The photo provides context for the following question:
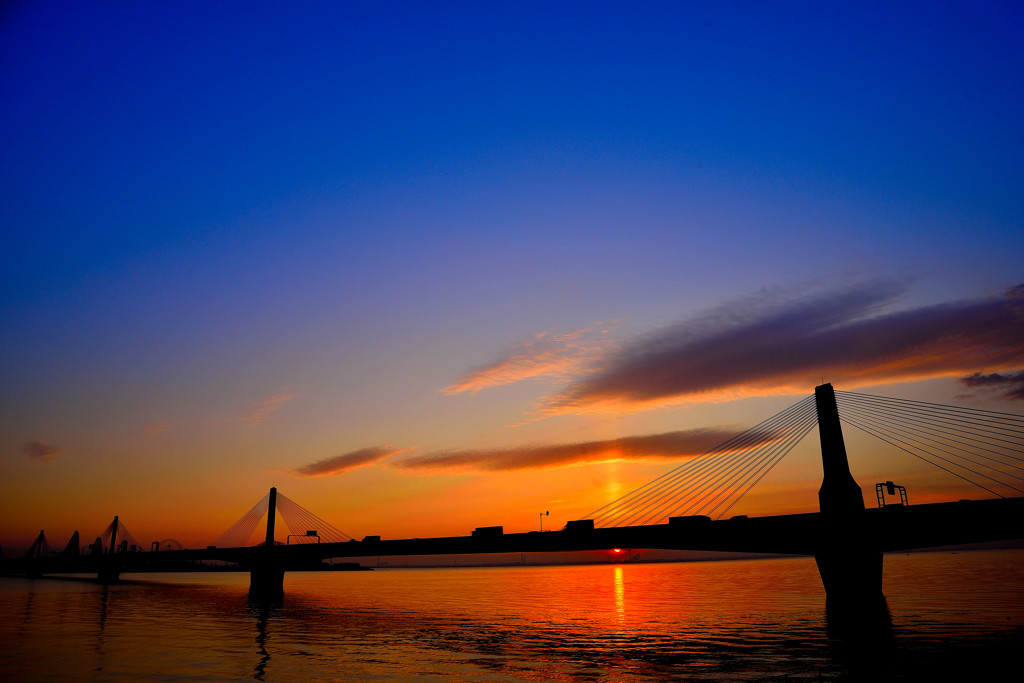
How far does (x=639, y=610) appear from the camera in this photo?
6219 cm

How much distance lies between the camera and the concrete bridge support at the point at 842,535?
4631cm

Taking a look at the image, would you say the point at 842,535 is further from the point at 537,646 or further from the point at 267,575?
the point at 267,575

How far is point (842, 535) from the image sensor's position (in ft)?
152

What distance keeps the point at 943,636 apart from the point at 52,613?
8264 centimetres

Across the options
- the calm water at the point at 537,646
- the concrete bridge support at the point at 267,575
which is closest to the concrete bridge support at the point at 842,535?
the calm water at the point at 537,646

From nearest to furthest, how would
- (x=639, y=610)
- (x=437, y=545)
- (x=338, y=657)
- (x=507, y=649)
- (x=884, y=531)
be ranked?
(x=338, y=657) < (x=507, y=649) < (x=884, y=531) < (x=639, y=610) < (x=437, y=545)

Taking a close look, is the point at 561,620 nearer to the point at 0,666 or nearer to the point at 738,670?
the point at 738,670

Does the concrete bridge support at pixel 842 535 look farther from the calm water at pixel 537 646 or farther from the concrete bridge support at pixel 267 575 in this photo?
the concrete bridge support at pixel 267 575

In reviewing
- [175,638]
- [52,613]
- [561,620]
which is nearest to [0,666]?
[175,638]

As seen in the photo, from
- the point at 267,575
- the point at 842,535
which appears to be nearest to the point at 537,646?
the point at 842,535

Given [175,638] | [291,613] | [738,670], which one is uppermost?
[738,670]

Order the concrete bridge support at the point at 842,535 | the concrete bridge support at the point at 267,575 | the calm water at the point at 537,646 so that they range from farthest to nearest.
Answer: the concrete bridge support at the point at 267,575 < the concrete bridge support at the point at 842,535 < the calm water at the point at 537,646

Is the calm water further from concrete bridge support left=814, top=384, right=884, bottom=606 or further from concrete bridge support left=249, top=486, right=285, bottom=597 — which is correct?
concrete bridge support left=249, top=486, right=285, bottom=597

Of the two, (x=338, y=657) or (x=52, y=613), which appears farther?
(x=52, y=613)
